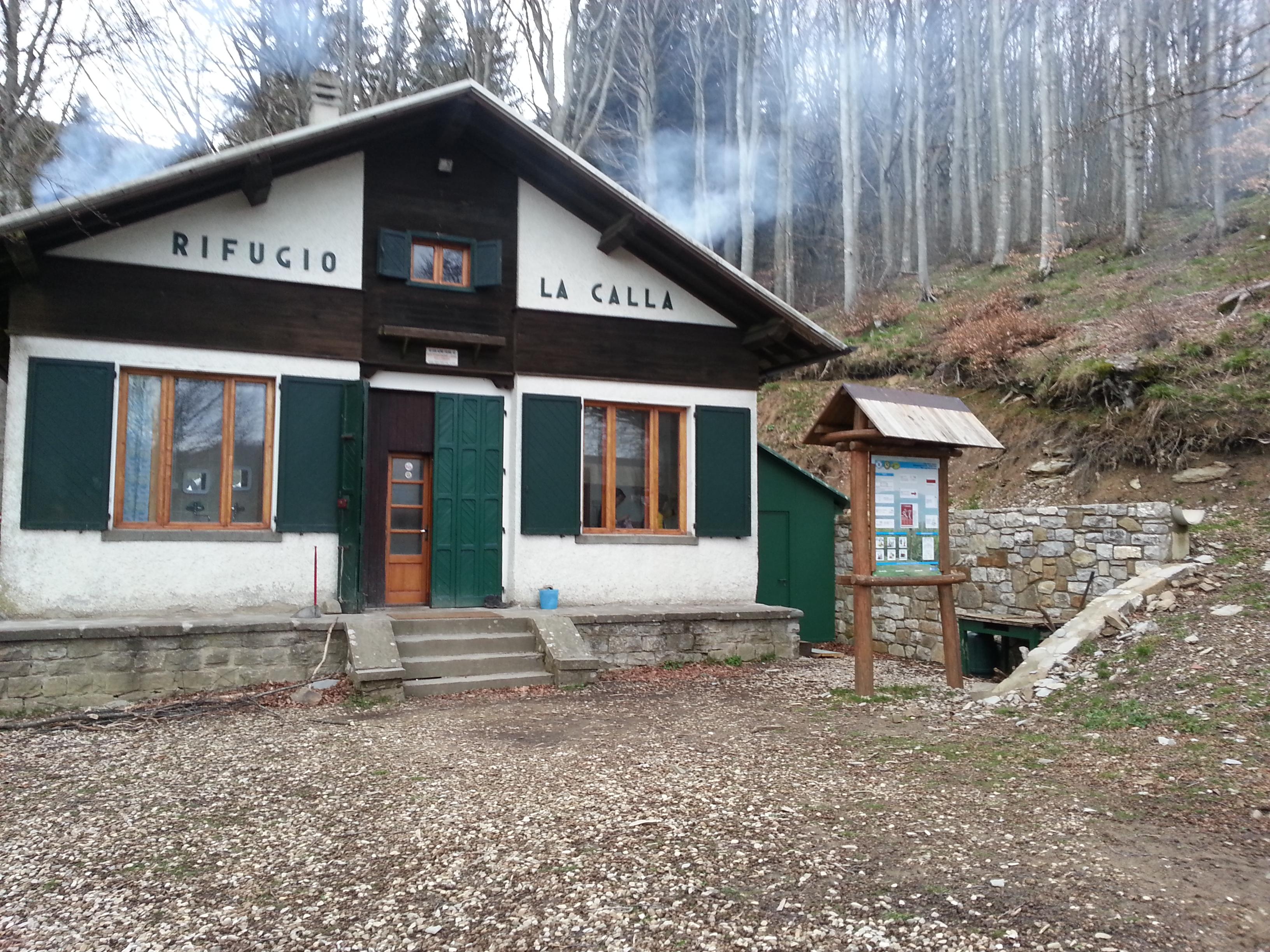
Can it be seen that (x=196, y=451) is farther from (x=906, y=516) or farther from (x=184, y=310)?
(x=906, y=516)

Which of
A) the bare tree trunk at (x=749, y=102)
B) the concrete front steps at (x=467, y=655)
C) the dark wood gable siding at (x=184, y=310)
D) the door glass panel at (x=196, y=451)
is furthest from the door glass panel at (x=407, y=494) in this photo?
the bare tree trunk at (x=749, y=102)

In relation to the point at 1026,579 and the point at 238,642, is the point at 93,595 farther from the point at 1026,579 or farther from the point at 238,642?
the point at 1026,579

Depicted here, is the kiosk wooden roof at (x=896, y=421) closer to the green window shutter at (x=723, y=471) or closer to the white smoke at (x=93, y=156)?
the green window shutter at (x=723, y=471)

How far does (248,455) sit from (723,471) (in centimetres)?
501

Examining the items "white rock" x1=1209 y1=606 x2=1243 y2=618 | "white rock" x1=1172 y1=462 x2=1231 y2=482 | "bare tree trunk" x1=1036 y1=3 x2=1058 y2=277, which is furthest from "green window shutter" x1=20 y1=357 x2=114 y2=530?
"bare tree trunk" x1=1036 y1=3 x2=1058 y2=277

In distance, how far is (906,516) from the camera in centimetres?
761

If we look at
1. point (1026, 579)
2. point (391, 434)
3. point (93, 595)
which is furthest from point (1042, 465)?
point (93, 595)

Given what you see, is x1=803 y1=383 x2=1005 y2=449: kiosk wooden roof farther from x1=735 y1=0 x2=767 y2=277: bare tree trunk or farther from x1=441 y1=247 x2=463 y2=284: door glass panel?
x1=735 y1=0 x2=767 y2=277: bare tree trunk

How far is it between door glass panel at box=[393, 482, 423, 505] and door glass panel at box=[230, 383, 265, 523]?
51.0 inches

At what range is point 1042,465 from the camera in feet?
41.4

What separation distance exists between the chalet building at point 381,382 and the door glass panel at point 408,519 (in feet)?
0.06

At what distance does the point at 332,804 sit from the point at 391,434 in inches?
205

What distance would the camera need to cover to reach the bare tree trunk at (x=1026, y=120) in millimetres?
23859

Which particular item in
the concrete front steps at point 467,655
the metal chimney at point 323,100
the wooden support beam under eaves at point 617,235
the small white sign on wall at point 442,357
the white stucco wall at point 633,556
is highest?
the metal chimney at point 323,100
